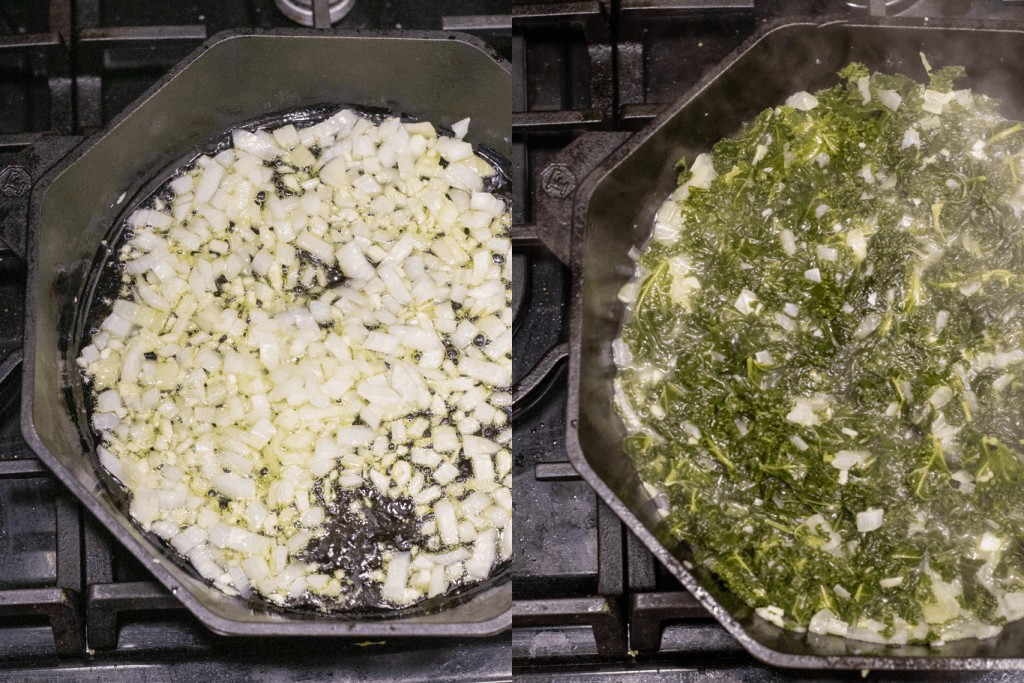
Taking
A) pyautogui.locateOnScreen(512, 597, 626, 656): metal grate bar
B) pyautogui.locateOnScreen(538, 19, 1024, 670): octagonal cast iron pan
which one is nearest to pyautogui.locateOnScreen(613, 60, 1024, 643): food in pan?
pyautogui.locateOnScreen(538, 19, 1024, 670): octagonal cast iron pan

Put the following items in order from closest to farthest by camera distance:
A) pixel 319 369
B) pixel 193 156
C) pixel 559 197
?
pixel 559 197 < pixel 319 369 < pixel 193 156

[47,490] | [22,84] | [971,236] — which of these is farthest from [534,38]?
[47,490]

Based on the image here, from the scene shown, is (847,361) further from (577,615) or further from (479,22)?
(479,22)

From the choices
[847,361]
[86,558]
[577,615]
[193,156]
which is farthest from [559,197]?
[86,558]

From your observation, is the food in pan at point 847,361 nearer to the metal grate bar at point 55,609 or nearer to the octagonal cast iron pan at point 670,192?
the octagonal cast iron pan at point 670,192

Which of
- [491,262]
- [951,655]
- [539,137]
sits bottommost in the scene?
[951,655]

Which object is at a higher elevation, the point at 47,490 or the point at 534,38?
the point at 534,38

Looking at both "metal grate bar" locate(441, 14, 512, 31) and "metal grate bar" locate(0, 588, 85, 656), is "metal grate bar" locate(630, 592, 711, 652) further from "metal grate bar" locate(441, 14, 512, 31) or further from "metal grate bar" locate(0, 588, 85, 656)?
"metal grate bar" locate(441, 14, 512, 31)

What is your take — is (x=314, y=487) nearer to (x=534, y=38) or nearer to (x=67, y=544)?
(x=67, y=544)
